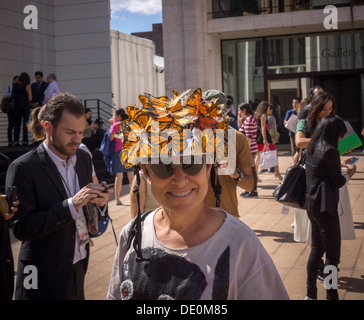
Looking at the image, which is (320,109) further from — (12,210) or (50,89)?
(50,89)

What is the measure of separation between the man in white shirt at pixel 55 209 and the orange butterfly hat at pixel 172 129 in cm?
128

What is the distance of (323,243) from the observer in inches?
193

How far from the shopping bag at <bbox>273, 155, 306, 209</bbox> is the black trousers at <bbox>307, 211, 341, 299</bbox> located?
20 centimetres

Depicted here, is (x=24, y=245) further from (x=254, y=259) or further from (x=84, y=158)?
(x=254, y=259)

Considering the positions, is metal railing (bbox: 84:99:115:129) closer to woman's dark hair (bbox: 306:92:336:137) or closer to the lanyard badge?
woman's dark hair (bbox: 306:92:336:137)

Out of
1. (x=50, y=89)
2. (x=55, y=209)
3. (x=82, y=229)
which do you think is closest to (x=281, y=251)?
(x=82, y=229)

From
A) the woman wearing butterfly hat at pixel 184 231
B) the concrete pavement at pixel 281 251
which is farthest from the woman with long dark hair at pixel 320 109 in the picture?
the woman wearing butterfly hat at pixel 184 231

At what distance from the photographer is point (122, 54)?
72.9ft

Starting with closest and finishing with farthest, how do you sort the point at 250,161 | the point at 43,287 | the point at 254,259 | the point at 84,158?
the point at 254,259
the point at 43,287
the point at 84,158
the point at 250,161

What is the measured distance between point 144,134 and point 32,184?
156cm

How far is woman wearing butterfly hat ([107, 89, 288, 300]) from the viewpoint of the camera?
2.01 m

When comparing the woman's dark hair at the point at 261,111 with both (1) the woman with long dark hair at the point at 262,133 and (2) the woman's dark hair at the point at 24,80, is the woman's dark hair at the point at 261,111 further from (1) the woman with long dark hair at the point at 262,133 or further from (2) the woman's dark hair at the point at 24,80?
(2) the woman's dark hair at the point at 24,80

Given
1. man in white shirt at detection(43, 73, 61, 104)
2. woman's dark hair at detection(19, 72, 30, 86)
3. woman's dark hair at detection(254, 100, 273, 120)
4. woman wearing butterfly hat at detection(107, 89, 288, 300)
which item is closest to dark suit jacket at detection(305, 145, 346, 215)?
woman wearing butterfly hat at detection(107, 89, 288, 300)
